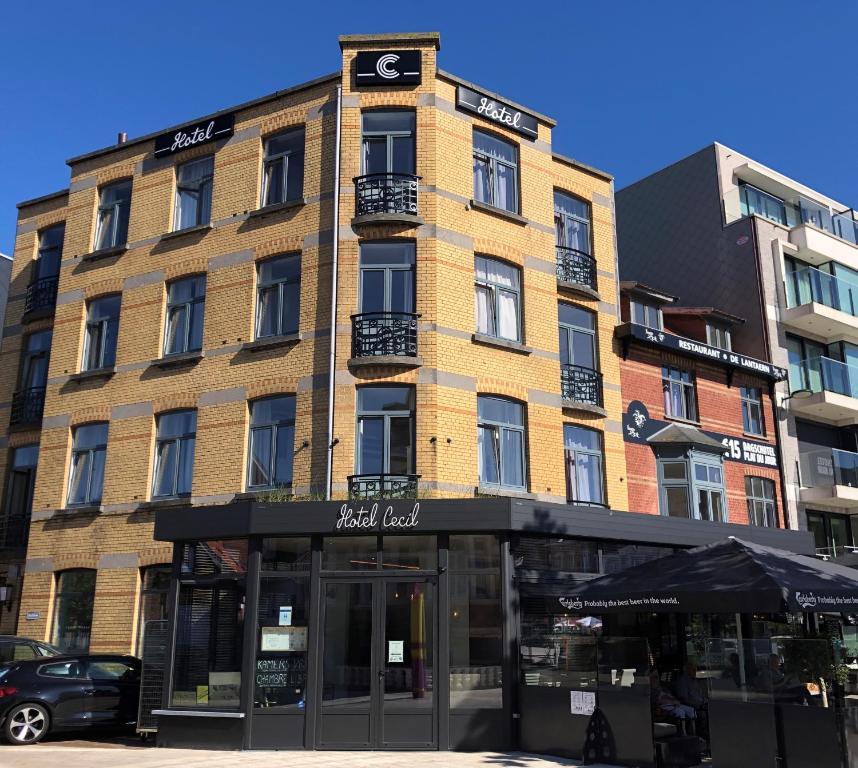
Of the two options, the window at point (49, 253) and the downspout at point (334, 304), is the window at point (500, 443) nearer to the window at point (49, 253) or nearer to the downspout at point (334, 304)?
the downspout at point (334, 304)

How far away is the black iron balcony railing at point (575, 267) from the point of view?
65.8ft

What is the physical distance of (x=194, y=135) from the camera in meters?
20.3

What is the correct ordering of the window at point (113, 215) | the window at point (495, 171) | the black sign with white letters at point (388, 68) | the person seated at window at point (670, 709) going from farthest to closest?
Result: the window at point (113, 215) < the window at point (495, 171) < the black sign with white letters at point (388, 68) < the person seated at window at point (670, 709)

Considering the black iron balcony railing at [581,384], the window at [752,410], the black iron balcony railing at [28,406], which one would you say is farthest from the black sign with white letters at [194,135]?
the window at [752,410]

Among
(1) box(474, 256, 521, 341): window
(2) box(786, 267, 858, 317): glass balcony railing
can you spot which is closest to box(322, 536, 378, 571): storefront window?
(1) box(474, 256, 521, 341): window

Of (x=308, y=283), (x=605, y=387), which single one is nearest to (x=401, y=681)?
(x=308, y=283)

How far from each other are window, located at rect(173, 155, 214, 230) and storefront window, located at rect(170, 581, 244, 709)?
9393 mm

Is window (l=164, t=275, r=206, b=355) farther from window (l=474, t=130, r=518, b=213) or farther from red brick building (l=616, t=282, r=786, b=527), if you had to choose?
red brick building (l=616, t=282, r=786, b=527)

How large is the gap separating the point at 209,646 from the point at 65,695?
8.72 ft

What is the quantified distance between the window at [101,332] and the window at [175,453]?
254 cm

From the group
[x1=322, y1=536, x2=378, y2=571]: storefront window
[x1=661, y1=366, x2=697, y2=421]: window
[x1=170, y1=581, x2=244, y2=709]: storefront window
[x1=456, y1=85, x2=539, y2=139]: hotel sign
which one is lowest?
[x1=170, y1=581, x2=244, y2=709]: storefront window

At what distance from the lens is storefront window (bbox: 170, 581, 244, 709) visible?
13.3 m

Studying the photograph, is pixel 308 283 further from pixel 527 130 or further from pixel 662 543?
pixel 662 543

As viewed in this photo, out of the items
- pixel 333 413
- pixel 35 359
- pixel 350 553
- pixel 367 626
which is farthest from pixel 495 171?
pixel 35 359
